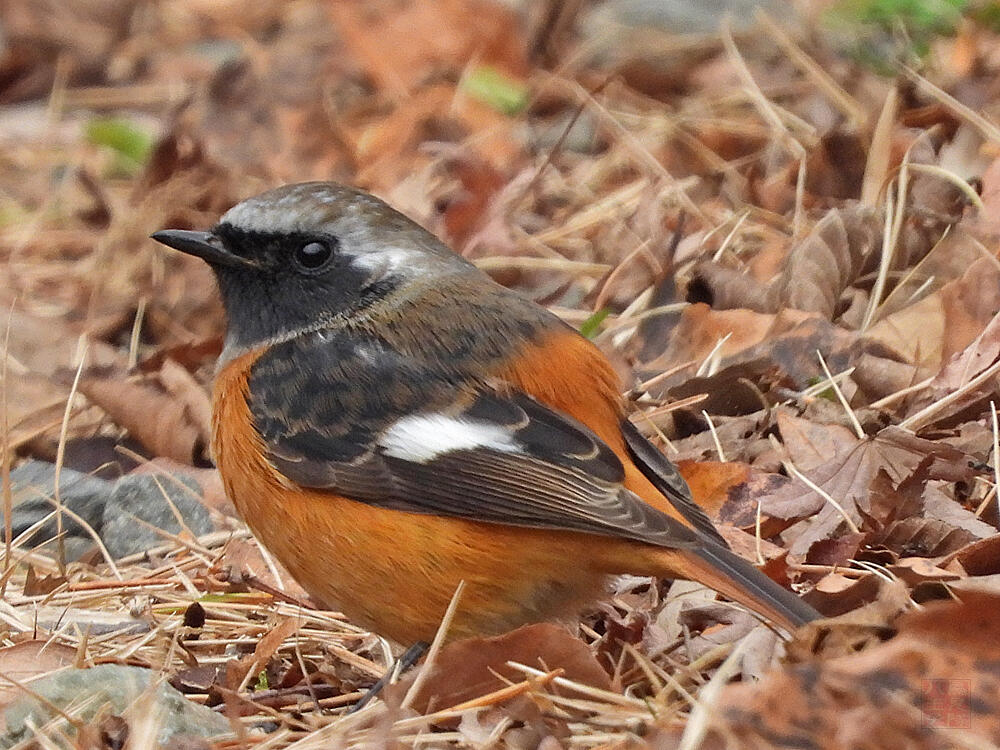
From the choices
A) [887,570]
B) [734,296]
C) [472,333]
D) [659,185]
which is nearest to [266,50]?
[659,185]

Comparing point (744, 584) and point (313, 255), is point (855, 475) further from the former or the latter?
point (313, 255)

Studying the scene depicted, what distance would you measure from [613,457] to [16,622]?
1.80 meters

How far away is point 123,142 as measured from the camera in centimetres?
872

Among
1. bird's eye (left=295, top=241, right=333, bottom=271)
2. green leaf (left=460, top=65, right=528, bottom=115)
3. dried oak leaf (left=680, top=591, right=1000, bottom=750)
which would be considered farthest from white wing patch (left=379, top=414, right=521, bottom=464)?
green leaf (left=460, top=65, right=528, bottom=115)

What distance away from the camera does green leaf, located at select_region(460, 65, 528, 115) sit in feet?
27.7

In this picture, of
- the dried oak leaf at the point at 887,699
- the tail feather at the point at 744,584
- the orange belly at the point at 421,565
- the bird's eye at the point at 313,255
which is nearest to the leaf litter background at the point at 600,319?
the dried oak leaf at the point at 887,699

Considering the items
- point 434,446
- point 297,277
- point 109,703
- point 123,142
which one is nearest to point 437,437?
point 434,446

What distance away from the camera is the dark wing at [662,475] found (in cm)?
381

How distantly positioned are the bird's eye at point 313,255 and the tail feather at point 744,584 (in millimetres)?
1533

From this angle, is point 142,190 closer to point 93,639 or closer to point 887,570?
point 93,639

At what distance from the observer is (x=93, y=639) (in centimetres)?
399

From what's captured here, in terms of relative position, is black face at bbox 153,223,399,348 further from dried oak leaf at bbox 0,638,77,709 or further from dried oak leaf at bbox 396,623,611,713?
dried oak leaf at bbox 396,623,611,713

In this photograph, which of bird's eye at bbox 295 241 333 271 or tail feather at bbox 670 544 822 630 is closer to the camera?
tail feather at bbox 670 544 822 630

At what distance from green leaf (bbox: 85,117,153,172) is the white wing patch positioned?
5.40 m
